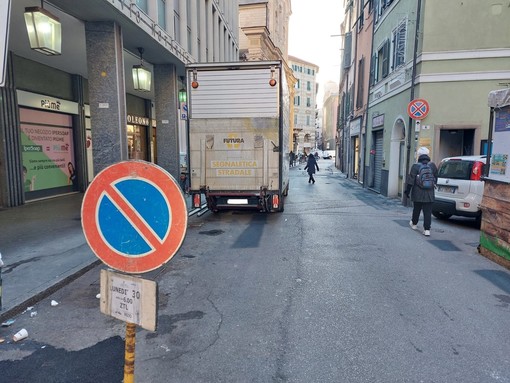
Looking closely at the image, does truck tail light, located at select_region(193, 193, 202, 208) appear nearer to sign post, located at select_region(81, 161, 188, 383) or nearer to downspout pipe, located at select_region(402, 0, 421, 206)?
sign post, located at select_region(81, 161, 188, 383)

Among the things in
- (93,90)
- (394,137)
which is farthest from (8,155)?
(394,137)

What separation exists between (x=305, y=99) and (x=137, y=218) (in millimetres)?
79732

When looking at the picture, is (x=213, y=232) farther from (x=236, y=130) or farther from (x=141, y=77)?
(x=141, y=77)

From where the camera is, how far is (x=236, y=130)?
8.56 meters

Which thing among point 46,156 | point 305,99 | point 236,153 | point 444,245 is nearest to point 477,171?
point 444,245

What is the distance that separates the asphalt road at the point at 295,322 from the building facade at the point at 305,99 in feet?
228

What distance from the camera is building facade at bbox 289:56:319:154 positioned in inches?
2950

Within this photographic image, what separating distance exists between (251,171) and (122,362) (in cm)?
608

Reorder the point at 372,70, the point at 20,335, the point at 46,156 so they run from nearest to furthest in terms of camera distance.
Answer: the point at 20,335 → the point at 46,156 → the point at 372,70

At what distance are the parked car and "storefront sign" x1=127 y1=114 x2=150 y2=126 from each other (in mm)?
14065

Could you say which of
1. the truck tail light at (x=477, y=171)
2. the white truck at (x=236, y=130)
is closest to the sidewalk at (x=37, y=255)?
the white truck at (x=236, y=130)

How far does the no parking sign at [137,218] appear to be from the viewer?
2025mm

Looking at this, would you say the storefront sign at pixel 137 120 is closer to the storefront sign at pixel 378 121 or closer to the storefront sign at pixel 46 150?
the storefront sign at pixel 46 150

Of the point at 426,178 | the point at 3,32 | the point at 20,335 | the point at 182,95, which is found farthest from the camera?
the point at 182,95
